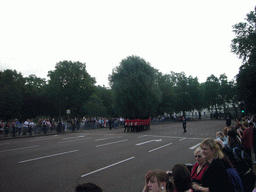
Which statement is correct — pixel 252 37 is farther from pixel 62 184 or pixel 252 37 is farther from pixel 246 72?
pixel 62 184

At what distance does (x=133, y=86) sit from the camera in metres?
40.3

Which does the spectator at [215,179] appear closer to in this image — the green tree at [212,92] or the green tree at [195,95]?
the green tree at [195,95]

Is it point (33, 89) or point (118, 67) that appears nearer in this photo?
point (118, 67)

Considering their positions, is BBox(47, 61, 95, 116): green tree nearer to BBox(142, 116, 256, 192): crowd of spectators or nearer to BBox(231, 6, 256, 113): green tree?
BBox(231, 6, 256, 113): green tree

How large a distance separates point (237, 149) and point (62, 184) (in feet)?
15.7

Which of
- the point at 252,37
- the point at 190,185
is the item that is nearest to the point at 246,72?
the point at 252,37

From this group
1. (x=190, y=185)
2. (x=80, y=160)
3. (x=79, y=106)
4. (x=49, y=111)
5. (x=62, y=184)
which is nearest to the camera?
(x=190, y=185)

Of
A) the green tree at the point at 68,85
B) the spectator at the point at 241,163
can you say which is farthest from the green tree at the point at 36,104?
the spectator at the point at 241,163

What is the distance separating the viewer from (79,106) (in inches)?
2488

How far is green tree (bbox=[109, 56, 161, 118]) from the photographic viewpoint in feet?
132

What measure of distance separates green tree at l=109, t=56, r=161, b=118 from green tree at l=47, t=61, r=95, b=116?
846 inches

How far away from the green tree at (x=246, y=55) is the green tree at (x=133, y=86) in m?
15.4

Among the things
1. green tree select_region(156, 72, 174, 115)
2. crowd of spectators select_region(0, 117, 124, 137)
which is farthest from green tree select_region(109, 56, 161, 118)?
green tree select_region(156, 72, 174, 115)

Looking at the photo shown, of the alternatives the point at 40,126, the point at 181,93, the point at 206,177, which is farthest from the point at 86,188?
the point at 181,93
